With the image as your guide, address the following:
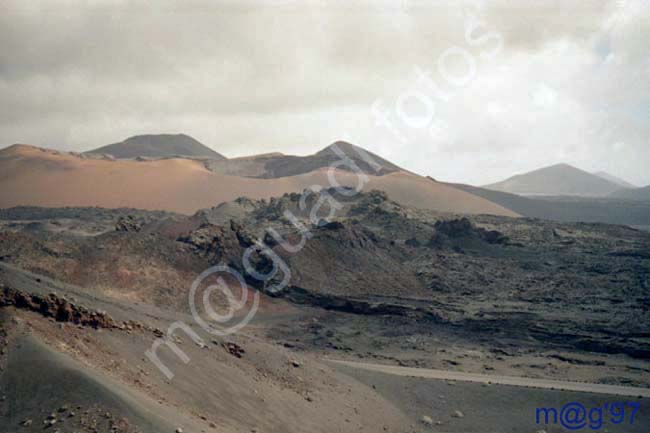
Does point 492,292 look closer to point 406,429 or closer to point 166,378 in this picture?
point 406,429

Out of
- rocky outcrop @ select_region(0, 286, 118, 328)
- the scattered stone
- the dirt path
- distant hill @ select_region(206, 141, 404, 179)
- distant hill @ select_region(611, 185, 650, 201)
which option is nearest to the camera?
rocky outcrop @ select_region(0, 286, 118, 328)

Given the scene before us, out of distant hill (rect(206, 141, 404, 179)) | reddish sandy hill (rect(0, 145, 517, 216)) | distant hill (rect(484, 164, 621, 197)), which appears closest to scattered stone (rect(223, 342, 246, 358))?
reddish sandy hill (rect(0, 145, 517, 216))

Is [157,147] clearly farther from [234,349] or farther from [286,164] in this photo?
[234,349]

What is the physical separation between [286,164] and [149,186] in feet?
95.8

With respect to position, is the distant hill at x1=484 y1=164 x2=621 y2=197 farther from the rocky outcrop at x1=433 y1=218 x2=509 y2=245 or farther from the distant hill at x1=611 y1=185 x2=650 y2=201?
the rocky outcrop at x1=433 y1=218 x2=509 y2=245

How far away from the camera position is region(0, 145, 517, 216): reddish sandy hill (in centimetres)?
5927

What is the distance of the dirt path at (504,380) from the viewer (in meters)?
12.9

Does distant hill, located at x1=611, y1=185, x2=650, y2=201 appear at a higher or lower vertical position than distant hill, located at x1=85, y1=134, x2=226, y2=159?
lower

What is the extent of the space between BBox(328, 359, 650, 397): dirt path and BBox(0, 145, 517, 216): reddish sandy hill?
146ft

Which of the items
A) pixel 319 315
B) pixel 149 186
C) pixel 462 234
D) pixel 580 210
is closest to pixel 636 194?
pixel 580 210

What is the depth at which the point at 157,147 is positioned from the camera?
420 feet

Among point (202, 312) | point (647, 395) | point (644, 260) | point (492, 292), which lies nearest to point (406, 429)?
point (647, 395)

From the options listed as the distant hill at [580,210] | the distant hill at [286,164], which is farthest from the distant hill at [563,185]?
the distant hill at [580,210]

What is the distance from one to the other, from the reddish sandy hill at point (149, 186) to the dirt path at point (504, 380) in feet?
146
